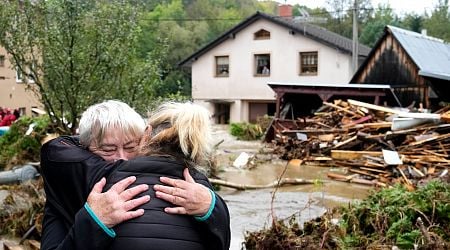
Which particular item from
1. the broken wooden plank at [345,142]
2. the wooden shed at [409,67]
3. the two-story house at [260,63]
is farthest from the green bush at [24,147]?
the two-story house at [260,63]

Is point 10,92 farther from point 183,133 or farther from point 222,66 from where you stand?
point 183,133

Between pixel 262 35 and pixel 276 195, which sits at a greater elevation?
pixel 262 35

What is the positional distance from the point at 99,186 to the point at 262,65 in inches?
1290

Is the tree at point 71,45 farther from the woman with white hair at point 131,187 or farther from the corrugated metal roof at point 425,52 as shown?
the corrugated metal roof at point 425,52

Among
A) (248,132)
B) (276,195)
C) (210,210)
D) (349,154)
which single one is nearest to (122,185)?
(210,210)

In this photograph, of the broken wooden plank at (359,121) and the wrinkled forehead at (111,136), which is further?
the broken wooden plank at (359,121)

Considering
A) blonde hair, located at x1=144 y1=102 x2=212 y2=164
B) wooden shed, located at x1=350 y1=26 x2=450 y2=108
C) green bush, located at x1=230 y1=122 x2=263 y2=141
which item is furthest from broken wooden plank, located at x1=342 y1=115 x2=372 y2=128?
blonde hair, located at x1=144 y1=102 x2=212 y2=164

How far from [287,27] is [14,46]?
24703mm

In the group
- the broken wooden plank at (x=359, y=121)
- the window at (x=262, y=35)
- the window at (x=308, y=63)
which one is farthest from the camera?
the window at (x=262, y=35)

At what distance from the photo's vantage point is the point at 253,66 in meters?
34.4

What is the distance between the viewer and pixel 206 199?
2254 millimetres

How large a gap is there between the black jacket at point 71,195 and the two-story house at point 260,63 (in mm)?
29449

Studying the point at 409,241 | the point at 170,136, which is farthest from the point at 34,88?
the point at 170,136

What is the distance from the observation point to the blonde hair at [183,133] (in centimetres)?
226
